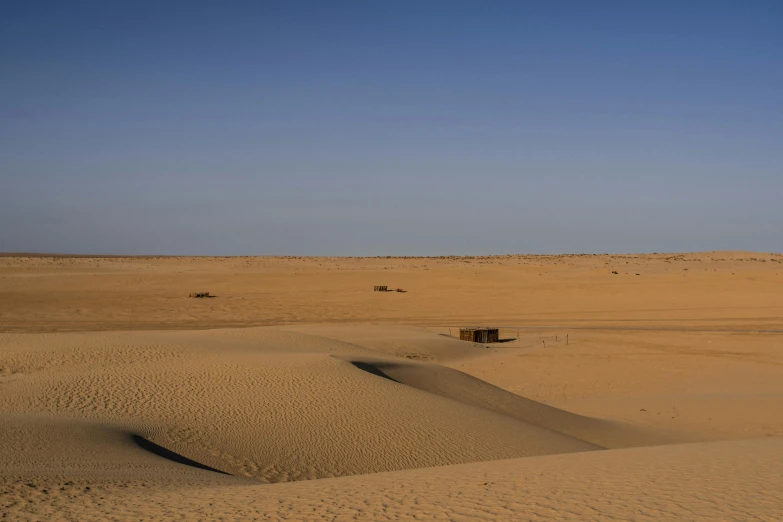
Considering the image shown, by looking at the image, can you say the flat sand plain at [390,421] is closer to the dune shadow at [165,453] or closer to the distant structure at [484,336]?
the dune shadow at [165,453]

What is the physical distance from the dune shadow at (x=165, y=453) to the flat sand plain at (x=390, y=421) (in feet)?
0.15

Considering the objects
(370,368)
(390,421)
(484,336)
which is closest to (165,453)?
(390,421)

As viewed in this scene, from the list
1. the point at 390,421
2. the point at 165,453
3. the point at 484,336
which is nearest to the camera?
the point at 165,453

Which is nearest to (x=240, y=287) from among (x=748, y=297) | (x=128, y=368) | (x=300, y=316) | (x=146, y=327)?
(x=300, y=316)

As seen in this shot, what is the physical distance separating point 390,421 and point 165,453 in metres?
3.78

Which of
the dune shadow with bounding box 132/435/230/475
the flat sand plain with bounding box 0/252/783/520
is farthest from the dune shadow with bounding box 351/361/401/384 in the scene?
the dune shadow with bounding box 132/435/230/475

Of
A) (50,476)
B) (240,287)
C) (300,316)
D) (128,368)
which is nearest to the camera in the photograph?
(50,476)

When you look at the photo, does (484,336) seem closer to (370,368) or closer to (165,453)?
(370,368)

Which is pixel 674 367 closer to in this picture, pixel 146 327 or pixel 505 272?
pixel 146 327

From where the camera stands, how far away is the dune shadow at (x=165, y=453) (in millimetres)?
9289

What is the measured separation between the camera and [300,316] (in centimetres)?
3406

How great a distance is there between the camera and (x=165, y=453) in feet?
31.5

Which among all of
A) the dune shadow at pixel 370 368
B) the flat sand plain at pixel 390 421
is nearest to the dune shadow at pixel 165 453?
the flat sand plain at pixel 390 421

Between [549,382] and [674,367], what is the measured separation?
4368 millimetres
